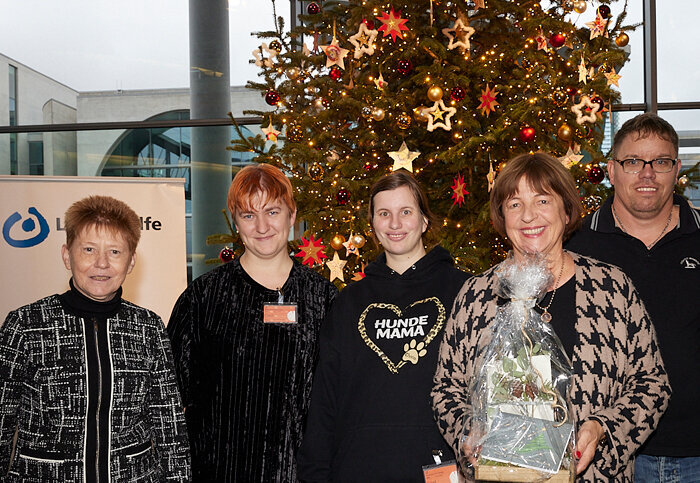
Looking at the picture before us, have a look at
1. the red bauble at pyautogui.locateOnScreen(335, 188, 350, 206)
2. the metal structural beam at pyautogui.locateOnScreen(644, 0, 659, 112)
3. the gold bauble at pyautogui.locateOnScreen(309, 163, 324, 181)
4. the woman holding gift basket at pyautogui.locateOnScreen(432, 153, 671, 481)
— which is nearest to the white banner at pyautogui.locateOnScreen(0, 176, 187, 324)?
the gold bauble at pyautogui.locateOnScreen(309, 163, 324, 181)

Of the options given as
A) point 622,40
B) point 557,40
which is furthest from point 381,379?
point 622,40

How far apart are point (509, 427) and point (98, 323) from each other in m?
1.61

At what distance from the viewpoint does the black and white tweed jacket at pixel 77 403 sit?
7.53 ft

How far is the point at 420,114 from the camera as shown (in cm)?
473

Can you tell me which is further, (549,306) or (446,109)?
(446,109)

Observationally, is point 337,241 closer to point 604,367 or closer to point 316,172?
point 316,172

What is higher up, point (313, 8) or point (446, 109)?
point (313, 8)

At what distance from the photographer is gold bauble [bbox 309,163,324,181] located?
5093mm

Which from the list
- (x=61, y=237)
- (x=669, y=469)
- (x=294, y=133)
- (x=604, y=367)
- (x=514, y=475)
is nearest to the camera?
(x=514, y=475)

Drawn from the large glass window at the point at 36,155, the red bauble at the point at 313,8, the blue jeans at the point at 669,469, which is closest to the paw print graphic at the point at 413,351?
the blue jeans at the point at 669,469

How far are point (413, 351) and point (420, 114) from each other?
267 cm

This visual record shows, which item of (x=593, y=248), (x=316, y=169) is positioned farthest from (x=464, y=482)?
(x=316, y=169)

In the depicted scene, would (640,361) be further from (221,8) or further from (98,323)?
(221,8)

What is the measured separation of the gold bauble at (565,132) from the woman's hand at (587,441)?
3.14 metres
